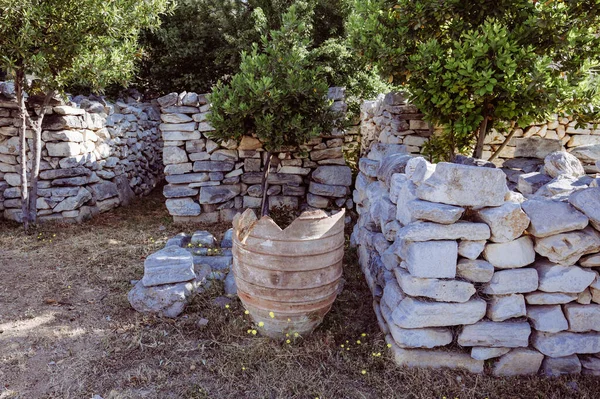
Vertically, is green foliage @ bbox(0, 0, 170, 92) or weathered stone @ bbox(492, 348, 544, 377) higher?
green foliage @ bbox(0, 0, 170, 92)

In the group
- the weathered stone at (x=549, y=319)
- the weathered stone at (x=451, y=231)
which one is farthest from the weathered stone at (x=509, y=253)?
the weathered stone at (x=549, y=319)

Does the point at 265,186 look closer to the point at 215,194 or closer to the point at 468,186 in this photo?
the point at 215,194

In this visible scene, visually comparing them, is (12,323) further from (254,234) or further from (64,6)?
(64,6)

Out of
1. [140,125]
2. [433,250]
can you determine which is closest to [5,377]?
[433,250]

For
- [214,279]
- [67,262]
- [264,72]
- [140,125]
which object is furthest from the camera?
[140,125]

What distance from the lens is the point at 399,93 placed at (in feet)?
16.9

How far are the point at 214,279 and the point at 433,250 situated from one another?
A: 82.3 inches

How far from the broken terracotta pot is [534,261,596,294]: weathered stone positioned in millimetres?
1326

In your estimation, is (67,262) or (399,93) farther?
(399,93)

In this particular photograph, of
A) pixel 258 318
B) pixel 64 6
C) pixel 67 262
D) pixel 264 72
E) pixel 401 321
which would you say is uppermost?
pixel 64 6

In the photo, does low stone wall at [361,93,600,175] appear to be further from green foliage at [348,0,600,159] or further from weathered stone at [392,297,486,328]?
weathered stone at [392,297,486,328]

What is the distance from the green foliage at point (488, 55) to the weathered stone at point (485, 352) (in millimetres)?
2070

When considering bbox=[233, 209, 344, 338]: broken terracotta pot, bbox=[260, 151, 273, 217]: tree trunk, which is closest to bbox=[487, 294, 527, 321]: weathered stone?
bbox=[233, 209, 344, 338]: broken terracotta pot

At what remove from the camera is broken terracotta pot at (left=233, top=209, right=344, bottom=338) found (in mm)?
2738
